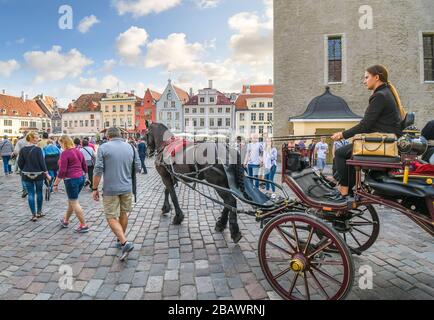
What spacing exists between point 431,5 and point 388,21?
9.25 ft

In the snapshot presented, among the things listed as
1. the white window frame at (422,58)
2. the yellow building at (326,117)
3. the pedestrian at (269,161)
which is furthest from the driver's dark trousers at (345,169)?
the white window frame at (422,58)

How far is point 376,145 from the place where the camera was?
279 cm

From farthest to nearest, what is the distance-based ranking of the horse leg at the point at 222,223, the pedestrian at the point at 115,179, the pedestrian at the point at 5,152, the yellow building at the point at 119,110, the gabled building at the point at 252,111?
the yellow building at the point at 119,110 → the gabled building at the point at 252,111 → the pedestrian at the point at 5,152 → the horse leg at the point at 222,223 → the pedestrian at the point at 115,179

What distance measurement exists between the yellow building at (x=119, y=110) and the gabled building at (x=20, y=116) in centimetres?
1689

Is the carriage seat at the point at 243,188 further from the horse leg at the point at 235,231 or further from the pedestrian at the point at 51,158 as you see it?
the pedestrian at the point at 51,158

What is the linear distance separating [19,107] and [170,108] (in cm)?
3930

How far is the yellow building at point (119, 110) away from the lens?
61688mm

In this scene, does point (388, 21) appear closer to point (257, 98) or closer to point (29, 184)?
point (29, 184)

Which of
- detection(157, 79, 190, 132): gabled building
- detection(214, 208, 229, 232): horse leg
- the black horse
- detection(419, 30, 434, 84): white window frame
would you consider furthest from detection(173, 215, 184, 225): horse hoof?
detection(157, 79, 190, 132): gabled building

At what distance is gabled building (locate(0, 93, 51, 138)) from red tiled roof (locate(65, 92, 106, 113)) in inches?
389

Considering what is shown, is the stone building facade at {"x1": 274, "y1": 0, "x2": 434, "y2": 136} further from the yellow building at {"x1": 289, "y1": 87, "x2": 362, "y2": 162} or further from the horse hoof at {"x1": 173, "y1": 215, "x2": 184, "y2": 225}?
the horse hoof at {"x1": 173, "y1": 215, "x2": 184, "y2": 225}

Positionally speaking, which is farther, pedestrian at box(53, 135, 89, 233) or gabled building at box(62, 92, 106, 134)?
gabled building at box(62, 92, 106, 134)

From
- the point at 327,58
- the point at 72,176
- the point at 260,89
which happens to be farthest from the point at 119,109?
the point at 72,176

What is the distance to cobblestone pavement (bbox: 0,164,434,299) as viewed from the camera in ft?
10.7
